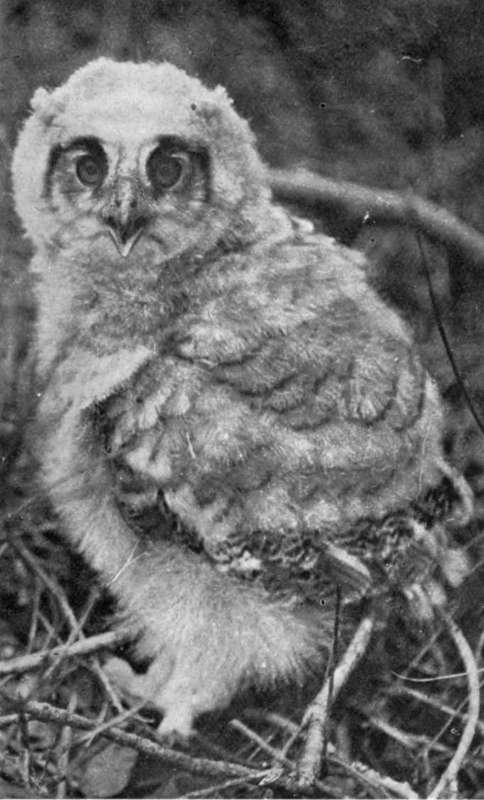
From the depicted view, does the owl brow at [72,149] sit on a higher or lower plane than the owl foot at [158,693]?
higher

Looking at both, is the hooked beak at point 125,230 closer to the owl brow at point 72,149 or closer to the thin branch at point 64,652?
the owl brow at point 72,149

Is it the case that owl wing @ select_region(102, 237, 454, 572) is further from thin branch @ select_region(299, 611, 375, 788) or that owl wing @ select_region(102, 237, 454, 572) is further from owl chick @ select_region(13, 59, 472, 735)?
thin branch @ select_region(299, 611, 375, 788)

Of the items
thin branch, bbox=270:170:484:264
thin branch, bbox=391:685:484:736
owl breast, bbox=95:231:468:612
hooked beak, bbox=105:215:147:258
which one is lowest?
thin branch, bbox=391:685:484:736

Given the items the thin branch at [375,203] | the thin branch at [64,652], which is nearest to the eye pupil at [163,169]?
the thin branch at [375,203]

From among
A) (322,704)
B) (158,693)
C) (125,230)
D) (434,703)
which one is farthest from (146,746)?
(125,230)

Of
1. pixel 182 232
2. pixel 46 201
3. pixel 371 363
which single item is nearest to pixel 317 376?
pixel 371 363

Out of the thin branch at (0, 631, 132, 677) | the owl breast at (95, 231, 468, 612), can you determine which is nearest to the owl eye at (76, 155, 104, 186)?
the owl breast at (95, 231, 468, 612)

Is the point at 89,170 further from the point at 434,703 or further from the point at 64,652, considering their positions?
the point at 434,703
